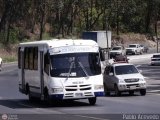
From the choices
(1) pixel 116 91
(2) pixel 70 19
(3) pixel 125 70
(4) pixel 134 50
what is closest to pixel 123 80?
(1) pixel 116 91

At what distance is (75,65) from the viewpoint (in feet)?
82.8

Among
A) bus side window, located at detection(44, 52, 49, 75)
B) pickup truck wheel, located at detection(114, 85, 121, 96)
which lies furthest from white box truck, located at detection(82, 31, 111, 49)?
bus side window, located at detection(44, 52, 49, 75)

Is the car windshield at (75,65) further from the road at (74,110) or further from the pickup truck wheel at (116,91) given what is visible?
the pickup truck wheel at (116,91)

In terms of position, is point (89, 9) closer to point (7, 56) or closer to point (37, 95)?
point (7, 56)

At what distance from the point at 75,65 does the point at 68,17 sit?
3289 inches

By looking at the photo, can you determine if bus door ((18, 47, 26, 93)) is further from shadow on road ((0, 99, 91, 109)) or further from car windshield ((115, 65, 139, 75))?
car windshield ((115, 65, 139, 75))

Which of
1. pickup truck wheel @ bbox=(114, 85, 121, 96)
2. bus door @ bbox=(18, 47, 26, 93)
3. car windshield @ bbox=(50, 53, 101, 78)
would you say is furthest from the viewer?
pickup truck wheel @ bbox=(114, 85, 121, 96)

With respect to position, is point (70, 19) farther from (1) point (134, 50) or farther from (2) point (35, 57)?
(2) point (35, 57)

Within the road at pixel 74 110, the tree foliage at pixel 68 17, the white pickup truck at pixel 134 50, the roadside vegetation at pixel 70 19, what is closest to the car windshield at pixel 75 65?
the road at pixel 74 110

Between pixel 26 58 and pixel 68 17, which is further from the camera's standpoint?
pixel 68 17

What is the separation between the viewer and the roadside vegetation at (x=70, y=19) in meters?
94.3

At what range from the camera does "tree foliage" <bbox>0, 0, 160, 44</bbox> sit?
95688 mm

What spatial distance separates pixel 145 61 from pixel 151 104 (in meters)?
58.4

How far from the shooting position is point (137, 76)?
32.5 m
